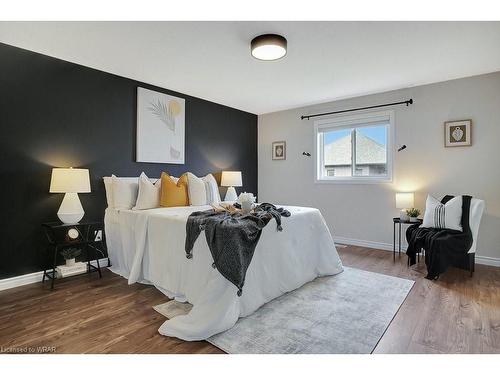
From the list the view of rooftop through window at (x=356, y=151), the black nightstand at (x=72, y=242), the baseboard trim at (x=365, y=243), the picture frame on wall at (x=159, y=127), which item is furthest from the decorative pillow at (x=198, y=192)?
the baseboard trim at (x=365, y=243)

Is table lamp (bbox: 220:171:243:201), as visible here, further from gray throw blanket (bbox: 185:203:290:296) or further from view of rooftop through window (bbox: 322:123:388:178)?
gray throw blanket (bbox: 185:203:290:296)

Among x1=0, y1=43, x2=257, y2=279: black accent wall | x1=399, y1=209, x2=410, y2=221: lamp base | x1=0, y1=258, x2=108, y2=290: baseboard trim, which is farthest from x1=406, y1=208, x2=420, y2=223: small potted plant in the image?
x1=0, y1=258, x2=108, y2=290: baseboard trim

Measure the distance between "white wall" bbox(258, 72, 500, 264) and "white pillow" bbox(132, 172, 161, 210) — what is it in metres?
2.66

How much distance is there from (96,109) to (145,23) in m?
1.49

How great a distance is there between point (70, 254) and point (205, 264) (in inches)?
69.1

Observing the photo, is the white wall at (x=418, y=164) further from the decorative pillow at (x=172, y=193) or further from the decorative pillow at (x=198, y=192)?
the decorative pillow at (x=172, y=193)

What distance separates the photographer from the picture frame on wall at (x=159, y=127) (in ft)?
12.3

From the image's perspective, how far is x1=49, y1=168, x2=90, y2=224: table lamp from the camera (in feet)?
9.11

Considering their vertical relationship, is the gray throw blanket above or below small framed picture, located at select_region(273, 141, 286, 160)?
below

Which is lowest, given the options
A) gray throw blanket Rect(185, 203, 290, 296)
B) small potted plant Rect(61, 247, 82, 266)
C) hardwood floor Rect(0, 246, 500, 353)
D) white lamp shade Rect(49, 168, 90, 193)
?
hardwood floor Rect(0, 246, 500, 353)

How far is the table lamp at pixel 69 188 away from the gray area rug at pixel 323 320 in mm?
2010

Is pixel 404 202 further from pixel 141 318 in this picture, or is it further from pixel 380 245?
pixel 141 318

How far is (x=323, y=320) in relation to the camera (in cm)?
210
